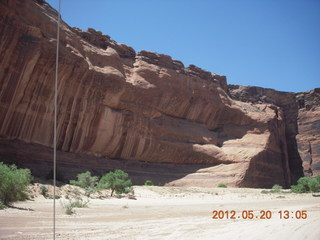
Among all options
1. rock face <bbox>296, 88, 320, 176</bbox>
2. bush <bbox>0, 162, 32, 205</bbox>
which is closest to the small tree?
bush <bbox>0, 162, 32, 205</bbox>

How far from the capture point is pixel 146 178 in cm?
3472

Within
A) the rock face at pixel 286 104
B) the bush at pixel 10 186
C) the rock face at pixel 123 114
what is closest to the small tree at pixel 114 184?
the rock face at pixel 123 114

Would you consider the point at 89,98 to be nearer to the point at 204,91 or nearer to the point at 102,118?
the point at 102,118

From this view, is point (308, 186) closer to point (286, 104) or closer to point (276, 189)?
point (276, 189)

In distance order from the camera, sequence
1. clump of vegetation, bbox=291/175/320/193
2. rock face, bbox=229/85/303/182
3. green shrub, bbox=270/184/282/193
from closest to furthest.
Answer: clump of vegetation, bbox=291/175/320/193 → green shrub, bbox=270/184/282/193 → rock face, bbox=229/85/303/182

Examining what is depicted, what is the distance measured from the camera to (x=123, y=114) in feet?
109

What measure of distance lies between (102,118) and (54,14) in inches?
447

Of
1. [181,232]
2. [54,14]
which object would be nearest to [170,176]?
[54,14]

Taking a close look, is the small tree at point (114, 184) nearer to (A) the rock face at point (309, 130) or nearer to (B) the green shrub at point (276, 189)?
(B) the green shrub at point (276, 189)

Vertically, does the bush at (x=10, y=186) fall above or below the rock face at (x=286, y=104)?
below

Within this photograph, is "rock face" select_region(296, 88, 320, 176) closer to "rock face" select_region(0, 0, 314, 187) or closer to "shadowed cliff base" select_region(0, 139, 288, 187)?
"rock face" select_region(0, 0, 314, 187)

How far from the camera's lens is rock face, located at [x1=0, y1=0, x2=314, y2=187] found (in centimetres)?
2406

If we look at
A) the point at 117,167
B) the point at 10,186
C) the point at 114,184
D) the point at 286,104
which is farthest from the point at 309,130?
the point at 10,186

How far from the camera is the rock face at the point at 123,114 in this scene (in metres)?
24.1
